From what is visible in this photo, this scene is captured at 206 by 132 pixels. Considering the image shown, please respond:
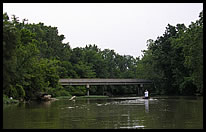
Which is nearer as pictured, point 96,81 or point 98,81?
point 96,81

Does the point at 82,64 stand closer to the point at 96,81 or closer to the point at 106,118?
the point at 96,81

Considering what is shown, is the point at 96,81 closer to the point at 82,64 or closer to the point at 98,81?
the point at 98,81

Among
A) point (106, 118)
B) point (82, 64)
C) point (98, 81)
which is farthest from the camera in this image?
point (82, 64)

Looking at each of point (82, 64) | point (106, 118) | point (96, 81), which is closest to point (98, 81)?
point (96, 81)

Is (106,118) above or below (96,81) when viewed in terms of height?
below

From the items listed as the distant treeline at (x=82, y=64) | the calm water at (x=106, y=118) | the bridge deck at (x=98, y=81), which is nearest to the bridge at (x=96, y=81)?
the bridge deck at (x=98, y=81)

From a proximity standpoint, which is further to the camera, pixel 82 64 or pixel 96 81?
pixel 82 64

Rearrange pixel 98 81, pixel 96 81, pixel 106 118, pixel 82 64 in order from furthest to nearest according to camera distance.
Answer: pixel 82 64
pixel 98 81
pixel 96 81
pixel 106 118

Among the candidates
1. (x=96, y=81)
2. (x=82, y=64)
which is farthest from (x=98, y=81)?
(x=82, y=64)

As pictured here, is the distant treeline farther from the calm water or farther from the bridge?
the calm water

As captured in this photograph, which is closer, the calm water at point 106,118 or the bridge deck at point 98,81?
the calm water at point 106,118

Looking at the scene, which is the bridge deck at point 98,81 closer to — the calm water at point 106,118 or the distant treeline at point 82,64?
the distant treeline at point 82,64


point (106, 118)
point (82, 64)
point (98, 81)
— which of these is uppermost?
point (82, 64)

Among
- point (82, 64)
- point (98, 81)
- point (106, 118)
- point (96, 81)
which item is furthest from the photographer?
point (82, 64)
